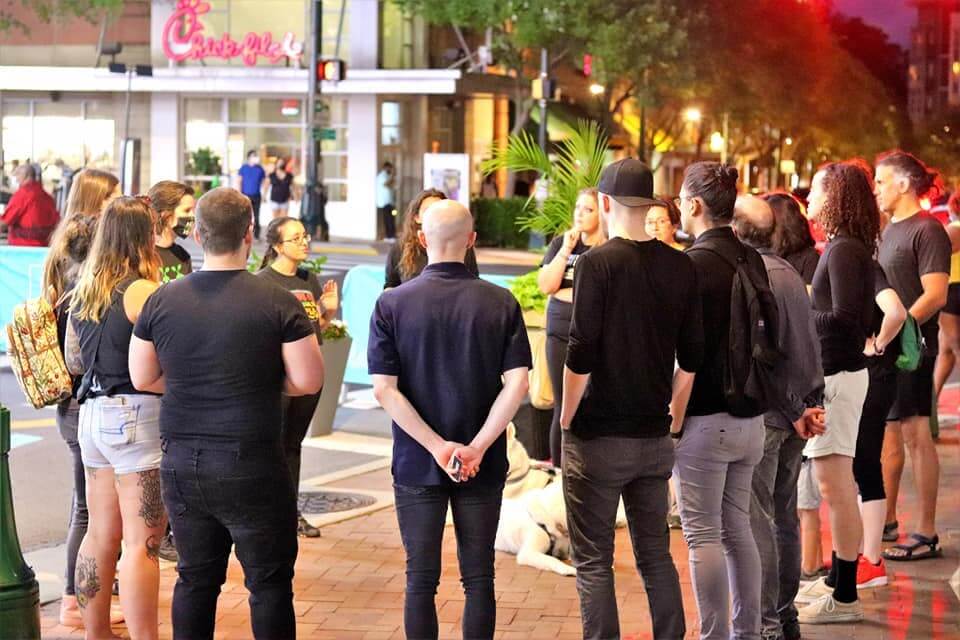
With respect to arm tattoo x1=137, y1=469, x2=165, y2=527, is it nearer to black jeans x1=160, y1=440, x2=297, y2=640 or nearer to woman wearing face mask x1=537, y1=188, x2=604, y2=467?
black jeans x1=160, y1=440, x2=297, y2=640

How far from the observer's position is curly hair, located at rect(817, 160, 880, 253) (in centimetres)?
629

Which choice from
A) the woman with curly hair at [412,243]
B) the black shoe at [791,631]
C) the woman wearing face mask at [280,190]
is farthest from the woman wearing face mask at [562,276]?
the woman wearing face mask at [280,190]

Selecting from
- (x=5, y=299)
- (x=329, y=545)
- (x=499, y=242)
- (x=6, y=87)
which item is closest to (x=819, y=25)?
(x=499, y=242)

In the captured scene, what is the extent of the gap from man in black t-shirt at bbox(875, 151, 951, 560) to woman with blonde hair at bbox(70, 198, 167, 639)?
386 cm

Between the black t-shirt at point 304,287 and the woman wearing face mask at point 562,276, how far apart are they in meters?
1.39

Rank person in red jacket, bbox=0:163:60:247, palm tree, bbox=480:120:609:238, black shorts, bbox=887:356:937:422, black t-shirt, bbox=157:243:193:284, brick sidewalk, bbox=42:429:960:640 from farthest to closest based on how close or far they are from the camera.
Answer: person in red jacket, bbox=0:163:60:247, palm tree, bbox=480:120:609:238, black shorts, bbox=887:356:937:422, black t-shirt, bbox=157:243:193:284, brick sidewalk, bbox=42:429:960:640

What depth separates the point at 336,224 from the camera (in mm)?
40344

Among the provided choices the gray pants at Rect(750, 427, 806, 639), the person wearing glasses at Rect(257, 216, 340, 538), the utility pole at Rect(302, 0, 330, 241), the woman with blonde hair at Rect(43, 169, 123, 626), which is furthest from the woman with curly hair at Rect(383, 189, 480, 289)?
the utility pole at Rect(302, 0, 330, 241)

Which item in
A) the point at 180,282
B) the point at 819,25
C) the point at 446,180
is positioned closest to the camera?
the point at 180,282

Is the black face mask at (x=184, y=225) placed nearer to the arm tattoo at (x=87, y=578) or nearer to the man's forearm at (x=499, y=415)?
the arm tattoo at (x=87, y=578)

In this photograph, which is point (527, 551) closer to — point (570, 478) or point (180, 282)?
point (570, 478)

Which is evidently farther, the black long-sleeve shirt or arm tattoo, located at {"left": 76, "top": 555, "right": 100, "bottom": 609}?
the black long-sleeve shirt

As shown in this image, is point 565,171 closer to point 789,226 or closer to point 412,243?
point 412,243

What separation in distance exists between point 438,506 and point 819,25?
52866 mm
